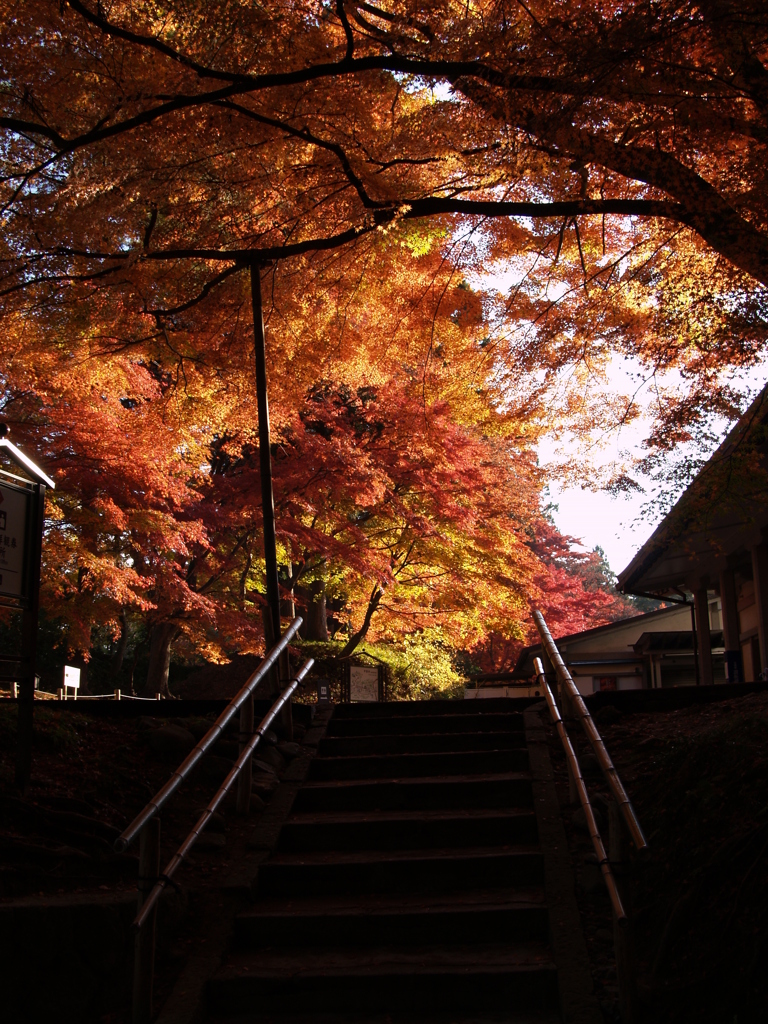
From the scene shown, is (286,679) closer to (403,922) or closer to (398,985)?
(403,922)

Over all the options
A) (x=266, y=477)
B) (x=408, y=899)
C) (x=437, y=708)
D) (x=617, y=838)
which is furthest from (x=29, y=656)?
(x=617, y=838)

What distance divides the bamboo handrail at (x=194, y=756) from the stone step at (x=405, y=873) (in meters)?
0.89

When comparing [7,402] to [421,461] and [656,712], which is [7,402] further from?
[656,712]

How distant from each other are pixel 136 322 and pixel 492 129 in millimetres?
4602

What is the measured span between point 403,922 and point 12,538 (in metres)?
3.37

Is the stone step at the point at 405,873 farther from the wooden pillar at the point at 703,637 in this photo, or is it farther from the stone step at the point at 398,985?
the wooden pillar at the point at 703,637

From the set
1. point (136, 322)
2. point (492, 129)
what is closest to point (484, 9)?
point (492, 129)

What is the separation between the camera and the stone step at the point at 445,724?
701 centimetres

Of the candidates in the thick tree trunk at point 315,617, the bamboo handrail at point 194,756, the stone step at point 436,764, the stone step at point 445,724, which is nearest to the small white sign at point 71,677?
the stone step at point 445,724

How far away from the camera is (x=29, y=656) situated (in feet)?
17.8

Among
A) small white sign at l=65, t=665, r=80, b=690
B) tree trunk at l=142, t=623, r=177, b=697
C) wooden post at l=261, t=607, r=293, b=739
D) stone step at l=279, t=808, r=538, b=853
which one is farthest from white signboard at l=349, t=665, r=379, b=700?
stone step at l=279, t=808, r=538, b=853

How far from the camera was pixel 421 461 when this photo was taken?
1555 centimetres

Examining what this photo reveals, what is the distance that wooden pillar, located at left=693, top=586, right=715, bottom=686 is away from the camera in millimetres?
13633

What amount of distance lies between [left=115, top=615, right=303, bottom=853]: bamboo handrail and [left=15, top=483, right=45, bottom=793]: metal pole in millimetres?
950
